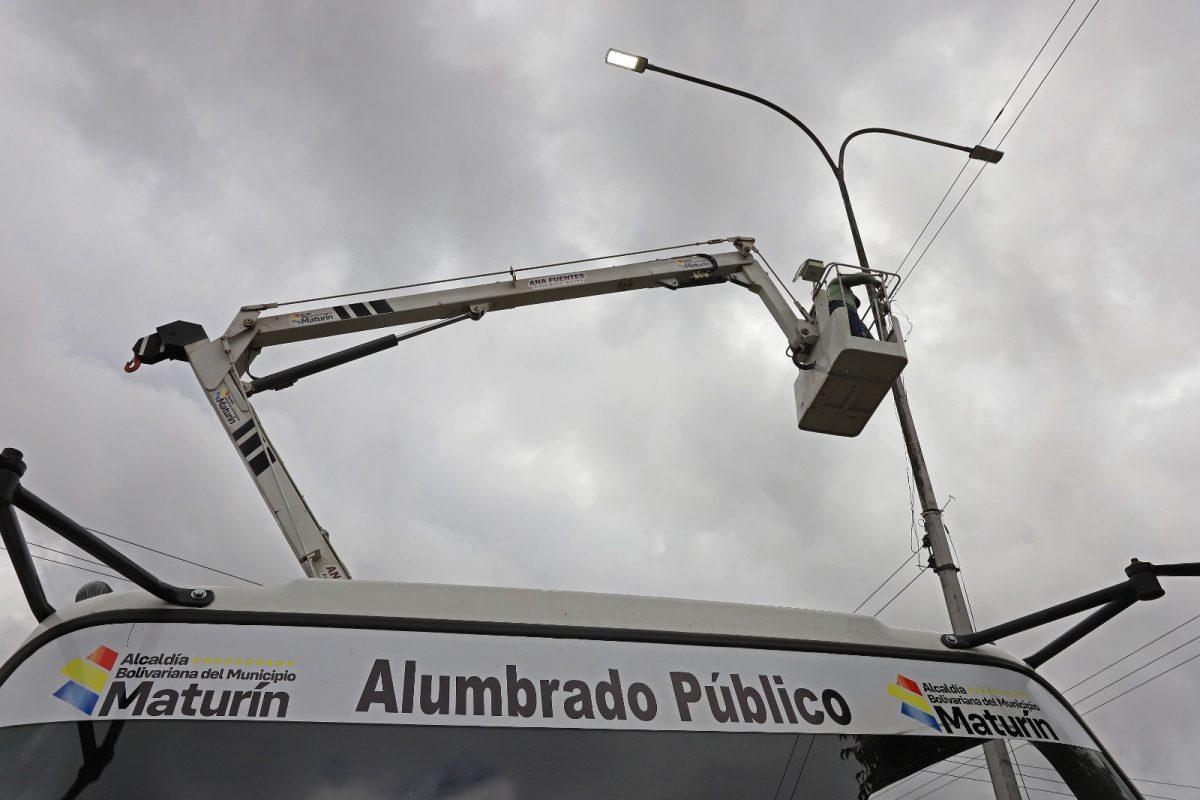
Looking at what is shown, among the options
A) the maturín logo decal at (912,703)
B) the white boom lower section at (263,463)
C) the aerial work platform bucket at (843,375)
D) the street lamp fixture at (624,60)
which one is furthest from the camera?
the street lamp fixture at (624,60)

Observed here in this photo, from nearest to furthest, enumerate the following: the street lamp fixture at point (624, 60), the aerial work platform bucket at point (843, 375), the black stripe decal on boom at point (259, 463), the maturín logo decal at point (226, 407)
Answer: the black stripe decal on boom at point (259, 463)
the maturín logo decal at point (226, 407)
the aerial work platform bucket at point (843, 375)
the street lamp fixture at point (624, 60)

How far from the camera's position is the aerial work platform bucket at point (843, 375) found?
680 centimetres

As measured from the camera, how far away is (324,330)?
6.88m

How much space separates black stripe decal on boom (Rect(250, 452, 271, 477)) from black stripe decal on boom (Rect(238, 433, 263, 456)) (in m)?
0.07

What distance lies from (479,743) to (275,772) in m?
0.50

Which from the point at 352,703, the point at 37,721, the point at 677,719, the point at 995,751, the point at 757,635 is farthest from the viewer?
the point at 995,751

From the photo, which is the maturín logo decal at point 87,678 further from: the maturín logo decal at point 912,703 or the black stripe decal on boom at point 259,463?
the black stripe decal on boom at point 259,463

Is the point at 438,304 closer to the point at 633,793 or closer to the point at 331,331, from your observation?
the point at 331,331

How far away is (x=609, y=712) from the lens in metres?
2.43

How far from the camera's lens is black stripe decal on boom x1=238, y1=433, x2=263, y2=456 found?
586 centimetres

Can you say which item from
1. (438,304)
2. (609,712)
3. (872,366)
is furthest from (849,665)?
(438,304)

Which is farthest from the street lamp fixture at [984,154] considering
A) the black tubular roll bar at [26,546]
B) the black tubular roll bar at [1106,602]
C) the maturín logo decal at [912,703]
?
the black tubular roll bar at [26,546]

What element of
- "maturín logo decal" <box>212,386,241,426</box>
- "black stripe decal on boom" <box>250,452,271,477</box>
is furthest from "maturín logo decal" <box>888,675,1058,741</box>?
"maturín logo decal" <box>212,386,241,426</box>

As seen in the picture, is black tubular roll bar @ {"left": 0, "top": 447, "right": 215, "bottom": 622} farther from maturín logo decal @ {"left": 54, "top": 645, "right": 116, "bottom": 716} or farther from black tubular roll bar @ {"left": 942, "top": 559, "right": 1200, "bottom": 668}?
black tubular roll bar @ {"left": 942, "top": 559, "right": 1200, "bottom": 668}
